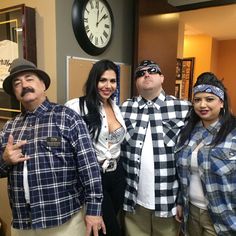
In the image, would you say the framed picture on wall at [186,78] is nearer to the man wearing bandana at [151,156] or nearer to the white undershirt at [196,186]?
the man wearing bandana at [151,156]

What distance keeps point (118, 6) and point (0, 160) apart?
153 cm

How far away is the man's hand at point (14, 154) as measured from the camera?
1.19 m

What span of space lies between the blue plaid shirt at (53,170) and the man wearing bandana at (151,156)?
0.36 metres

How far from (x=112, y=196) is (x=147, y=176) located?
0.24 m

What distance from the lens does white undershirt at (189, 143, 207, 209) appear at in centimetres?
137

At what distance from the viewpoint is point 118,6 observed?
216 centimetres

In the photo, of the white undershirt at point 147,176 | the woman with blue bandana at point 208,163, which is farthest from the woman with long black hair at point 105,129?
the woman with blue bandana at point 208,163

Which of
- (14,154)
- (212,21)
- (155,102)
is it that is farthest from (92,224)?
(212,21)

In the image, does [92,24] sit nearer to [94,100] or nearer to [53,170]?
[94,100]

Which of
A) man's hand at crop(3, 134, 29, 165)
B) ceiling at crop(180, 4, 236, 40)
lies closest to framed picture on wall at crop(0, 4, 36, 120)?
man's hand at crop(3, 134, 29, 165)

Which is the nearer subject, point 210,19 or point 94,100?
point 94,100

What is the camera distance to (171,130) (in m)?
1.53

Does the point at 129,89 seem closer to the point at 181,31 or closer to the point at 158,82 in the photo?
the point at 158,82

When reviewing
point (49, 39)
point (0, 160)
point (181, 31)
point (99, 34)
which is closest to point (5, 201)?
point (0, 160)
